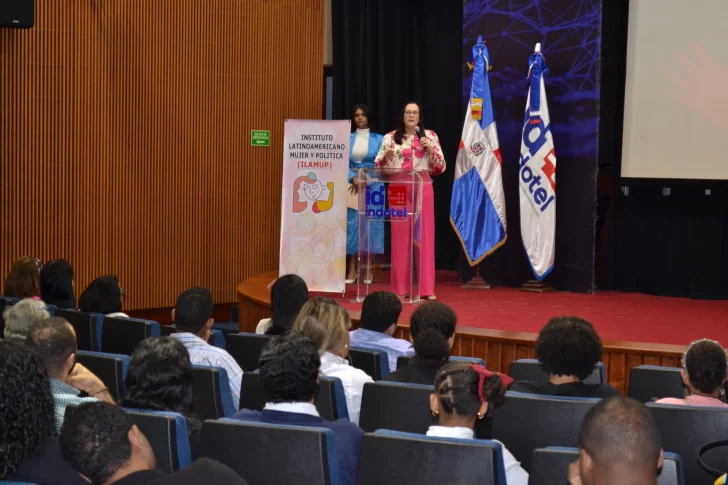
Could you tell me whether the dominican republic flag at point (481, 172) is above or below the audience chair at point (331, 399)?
above

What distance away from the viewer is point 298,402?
2.74 meters

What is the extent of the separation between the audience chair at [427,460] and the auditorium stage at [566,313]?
10.5 feet

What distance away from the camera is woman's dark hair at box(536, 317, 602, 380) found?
3209mm

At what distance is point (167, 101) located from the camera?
8.43 meters

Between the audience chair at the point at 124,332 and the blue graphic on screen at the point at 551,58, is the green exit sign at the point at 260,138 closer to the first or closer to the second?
the blue graphic on screen at the point at 551,58

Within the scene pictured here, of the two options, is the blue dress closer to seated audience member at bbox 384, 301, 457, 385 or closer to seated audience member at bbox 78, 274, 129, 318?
seated audience member at bbox 78, 274, 129, 318

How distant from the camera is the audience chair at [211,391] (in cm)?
336

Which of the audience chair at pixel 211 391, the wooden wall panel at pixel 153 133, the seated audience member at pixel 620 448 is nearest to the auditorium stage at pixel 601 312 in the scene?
the wooden wall panel at pixel 153 133

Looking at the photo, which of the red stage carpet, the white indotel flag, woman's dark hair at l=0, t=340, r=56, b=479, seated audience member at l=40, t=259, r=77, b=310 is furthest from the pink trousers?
woman's dark hair at l=0, t=340, r=56, b=479

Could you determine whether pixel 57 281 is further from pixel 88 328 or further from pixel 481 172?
pixel 481 172

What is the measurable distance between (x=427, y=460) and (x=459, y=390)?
28cm

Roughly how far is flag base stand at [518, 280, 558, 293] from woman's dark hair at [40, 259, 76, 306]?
4046mm

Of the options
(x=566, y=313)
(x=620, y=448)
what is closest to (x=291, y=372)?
(x=620, y=448)

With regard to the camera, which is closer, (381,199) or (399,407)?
(399,407)
